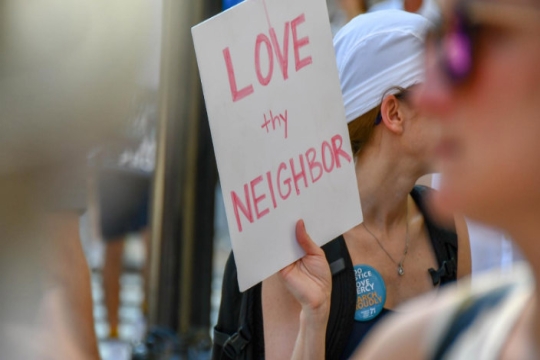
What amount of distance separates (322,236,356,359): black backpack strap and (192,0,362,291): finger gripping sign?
0.26 m

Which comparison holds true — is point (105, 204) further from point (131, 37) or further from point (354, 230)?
point (131, 37)

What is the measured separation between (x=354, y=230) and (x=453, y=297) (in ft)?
4.73

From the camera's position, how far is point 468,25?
110 centimetres

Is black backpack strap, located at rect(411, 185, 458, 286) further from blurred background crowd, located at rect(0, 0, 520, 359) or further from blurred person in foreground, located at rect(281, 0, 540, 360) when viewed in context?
blurred person in foreground, located at rect(281, 0, 540, 360)

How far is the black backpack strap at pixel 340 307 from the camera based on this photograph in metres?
2.37

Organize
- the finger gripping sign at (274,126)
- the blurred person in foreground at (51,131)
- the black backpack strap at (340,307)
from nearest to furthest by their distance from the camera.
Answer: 1. the blurred person in foreground at (51,131)
2. the finger gripping sign at (274,126)
3. the black backpack strap at (340,307)

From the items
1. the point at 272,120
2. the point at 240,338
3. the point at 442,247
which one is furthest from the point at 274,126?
the point at 442,247

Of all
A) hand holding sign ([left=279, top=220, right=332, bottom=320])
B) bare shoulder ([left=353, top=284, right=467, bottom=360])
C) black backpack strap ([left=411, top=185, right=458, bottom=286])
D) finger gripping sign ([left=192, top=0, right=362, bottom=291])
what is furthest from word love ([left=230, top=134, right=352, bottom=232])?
bare shoulder ([left=353, top=284, right=467, bottom=360])

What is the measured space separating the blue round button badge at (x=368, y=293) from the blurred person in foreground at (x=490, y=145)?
1.27 m

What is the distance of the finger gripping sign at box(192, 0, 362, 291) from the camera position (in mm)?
2041

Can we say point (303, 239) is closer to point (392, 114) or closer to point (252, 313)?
point (252, 313)

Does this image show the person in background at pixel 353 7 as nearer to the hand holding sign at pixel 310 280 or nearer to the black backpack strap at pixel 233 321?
the black backpack strap at pixel 233 321

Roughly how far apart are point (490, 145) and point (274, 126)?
1024 mm

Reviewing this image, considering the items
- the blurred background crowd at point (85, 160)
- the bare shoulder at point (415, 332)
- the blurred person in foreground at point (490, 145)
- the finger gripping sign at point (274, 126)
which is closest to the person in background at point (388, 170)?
the blurred background crowd at point (85, 160)
